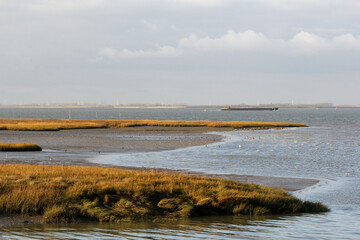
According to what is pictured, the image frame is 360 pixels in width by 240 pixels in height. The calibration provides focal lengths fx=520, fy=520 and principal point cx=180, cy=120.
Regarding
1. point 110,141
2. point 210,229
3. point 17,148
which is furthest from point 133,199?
point 110,141

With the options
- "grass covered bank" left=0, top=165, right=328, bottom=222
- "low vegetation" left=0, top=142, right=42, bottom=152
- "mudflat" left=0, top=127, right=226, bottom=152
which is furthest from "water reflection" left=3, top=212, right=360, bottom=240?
"mudflat" left=0, top=127, right=226, bottom=152

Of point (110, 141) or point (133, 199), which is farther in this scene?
point (110, 141)

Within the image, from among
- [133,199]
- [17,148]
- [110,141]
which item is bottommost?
[110,141]

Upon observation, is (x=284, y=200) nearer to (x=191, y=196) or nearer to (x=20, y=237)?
(x=191, y=196)

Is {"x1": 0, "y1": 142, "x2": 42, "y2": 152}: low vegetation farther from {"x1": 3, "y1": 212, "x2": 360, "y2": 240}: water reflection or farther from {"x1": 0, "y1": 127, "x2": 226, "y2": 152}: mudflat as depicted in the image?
{"x1": 3, "y1": 212, "x2": 360, "y2": 240}: water reflection

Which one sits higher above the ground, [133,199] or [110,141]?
[133,199]

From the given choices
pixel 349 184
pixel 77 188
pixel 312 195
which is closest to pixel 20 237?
Answer: pixel 77 188

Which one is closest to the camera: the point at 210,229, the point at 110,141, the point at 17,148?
the point at 210,229

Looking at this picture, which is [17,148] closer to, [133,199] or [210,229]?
[133,199]

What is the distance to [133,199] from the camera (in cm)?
1784

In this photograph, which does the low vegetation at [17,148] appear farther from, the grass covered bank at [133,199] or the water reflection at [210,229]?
the water reflection at [210,229]

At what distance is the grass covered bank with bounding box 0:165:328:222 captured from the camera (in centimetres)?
1659

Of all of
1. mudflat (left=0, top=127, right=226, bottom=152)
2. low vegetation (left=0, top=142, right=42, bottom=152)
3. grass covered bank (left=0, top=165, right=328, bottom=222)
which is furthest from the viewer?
mudflat (left=0, top=127, right=226, bottom=152)

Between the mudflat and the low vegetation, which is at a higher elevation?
the low vegetation
